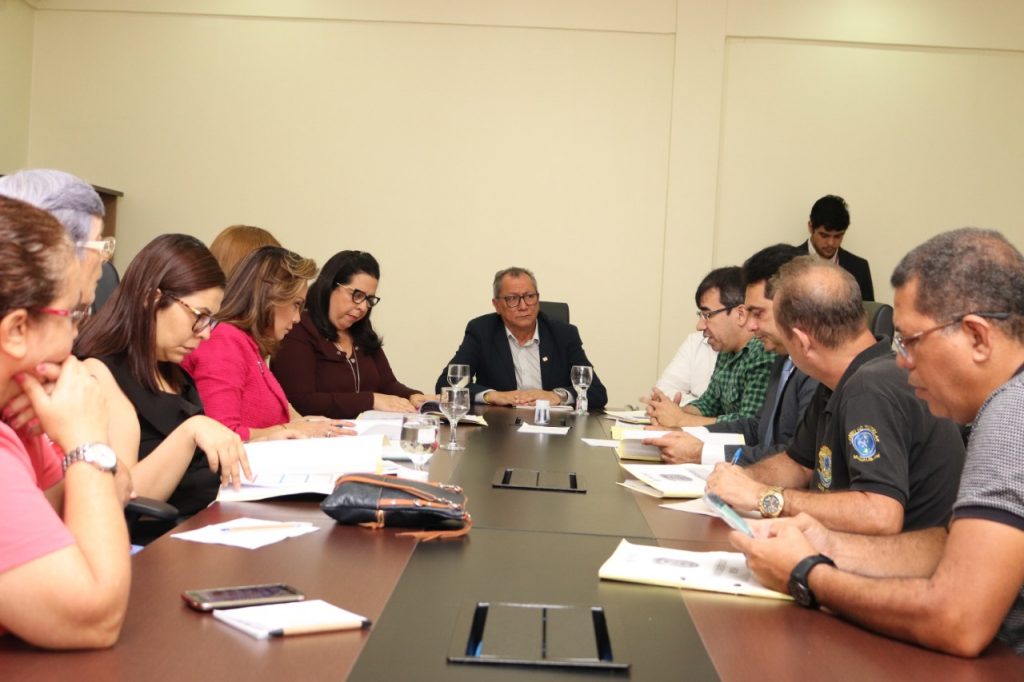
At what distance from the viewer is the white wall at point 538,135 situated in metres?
6.84

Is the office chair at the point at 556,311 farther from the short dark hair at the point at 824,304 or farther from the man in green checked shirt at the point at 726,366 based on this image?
the short dark hair at the point at 824,304

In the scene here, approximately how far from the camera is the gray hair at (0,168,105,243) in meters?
1.92

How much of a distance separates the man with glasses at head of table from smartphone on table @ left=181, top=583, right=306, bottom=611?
2.39 feet

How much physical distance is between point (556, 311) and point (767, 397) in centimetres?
223

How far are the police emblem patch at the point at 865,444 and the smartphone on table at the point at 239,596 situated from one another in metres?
1.19

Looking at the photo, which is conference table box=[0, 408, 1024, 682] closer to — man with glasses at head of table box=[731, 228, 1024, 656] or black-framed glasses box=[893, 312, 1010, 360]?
man with glasses at head of table box=[731, 228, 1024, 656]

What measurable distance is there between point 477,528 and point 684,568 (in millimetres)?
468

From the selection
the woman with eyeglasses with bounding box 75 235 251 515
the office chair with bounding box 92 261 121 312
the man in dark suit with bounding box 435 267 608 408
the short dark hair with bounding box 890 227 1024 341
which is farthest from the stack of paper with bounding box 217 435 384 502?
the man in dark suit with bounding box 435 267 608 408

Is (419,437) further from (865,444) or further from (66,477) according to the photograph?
(66,477)

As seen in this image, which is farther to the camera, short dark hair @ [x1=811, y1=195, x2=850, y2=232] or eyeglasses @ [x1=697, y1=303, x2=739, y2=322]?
short dark hair @ [x1=811, y1=195, x2=850, y2=232]

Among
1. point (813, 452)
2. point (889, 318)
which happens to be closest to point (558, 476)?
point (813, 452)

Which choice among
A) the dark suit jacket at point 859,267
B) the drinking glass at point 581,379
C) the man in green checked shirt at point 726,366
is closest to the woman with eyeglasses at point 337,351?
the drinking glass at point 581,379

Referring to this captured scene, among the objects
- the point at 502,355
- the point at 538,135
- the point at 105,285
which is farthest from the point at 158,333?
the point at 538,135

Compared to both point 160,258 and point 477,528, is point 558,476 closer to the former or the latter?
point 477,528
